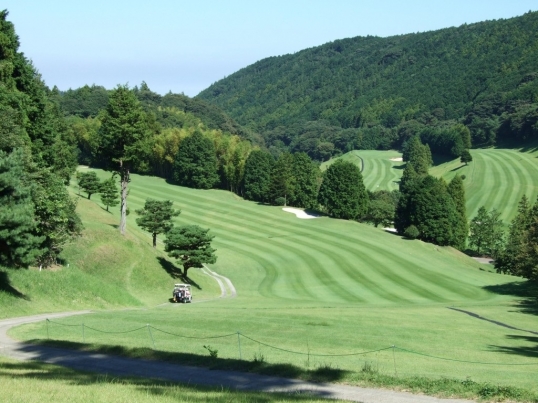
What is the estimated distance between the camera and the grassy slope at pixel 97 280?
41.6m

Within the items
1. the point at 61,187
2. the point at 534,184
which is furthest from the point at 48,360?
the point at 534,184

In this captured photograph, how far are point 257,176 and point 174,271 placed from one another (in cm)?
6965

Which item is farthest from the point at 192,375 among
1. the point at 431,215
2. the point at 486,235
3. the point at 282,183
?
the point at 282,183

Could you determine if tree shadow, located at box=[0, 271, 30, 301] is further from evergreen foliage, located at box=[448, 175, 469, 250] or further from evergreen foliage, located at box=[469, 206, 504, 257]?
evergreen foliage, located at box=[469, 206, 504, 257]

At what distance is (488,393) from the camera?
17.1 metres

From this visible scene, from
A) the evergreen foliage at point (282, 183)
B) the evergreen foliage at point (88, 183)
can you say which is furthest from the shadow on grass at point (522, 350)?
the evergreen foliage at point (282, 183)

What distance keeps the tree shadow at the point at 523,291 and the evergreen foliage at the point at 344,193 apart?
39127 millimetres

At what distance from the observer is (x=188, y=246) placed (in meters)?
63.4

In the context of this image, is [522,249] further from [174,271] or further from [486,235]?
[486,235]

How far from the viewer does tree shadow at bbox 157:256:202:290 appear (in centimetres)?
6288

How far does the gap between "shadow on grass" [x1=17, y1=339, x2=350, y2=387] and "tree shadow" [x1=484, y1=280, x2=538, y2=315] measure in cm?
4021

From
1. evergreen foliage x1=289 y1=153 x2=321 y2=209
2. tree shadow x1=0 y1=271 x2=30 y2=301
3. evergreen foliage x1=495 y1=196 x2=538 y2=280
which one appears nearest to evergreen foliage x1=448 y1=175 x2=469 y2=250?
evergreen foliage x1=495 y1=196 x2=538 y2=280

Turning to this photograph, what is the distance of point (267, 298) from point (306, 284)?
11.0m

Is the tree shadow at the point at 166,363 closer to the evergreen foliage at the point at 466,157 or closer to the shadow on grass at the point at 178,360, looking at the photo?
the shadow on grass at the point at 178,360
